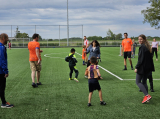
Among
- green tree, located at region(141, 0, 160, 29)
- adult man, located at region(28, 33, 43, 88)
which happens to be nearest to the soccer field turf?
adult man, located at region(28, 33, 43, 88)

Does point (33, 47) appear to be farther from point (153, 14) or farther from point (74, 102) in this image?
point (153, 14)

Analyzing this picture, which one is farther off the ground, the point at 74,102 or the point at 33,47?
the point at 33,47

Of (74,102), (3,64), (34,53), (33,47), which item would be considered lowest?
(74,102)

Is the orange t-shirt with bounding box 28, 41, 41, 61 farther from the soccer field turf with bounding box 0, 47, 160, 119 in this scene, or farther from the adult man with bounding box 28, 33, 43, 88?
the soccer field turf with bounding box 0, 47, 160, 119

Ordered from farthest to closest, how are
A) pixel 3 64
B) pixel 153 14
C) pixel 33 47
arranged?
pixel 153 14 → pixel 33 47 → pixel 3 64

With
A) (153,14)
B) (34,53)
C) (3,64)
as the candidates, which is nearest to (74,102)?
(3,64)

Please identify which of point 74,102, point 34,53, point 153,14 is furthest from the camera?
point 153,14

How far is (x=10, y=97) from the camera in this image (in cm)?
713

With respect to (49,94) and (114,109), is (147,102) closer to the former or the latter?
(114,109)

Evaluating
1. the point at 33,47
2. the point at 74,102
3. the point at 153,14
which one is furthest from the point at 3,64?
the point at 153,14

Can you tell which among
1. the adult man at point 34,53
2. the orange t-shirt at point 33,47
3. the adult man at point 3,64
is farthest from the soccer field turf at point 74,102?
the orange t-shirt at point 33,47

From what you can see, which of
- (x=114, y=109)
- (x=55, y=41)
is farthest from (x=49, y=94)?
(x=55, y=41)

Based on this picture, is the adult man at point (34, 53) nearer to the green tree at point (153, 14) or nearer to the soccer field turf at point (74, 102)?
the soccer field turf at point (74, 102)

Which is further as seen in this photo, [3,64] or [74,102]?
[74,102]
